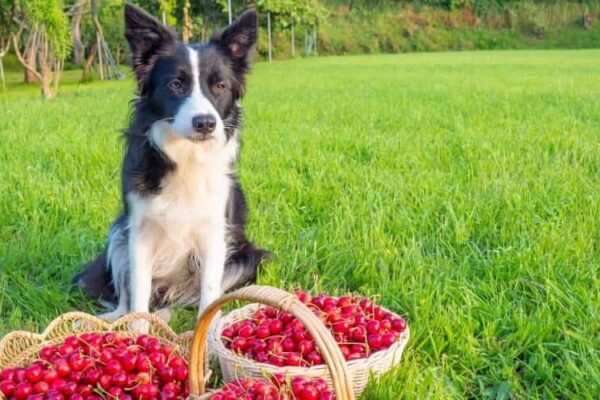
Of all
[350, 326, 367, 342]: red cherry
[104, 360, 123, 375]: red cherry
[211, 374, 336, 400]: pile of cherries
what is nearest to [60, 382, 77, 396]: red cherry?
[104, 360, 123, 375]: red cherry

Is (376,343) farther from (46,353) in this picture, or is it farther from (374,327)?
(46,353)

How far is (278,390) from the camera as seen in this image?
1628mm

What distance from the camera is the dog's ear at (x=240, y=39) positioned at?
2.84 metres

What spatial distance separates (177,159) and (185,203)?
0.62 feet

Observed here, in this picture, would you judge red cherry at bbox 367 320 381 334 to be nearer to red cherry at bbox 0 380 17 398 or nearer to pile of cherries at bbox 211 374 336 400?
pile of cherries at bbox 211 374 336 400

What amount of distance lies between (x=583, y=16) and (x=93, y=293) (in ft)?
149

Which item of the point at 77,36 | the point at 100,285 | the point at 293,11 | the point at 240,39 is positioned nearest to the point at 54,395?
the point at 100,285

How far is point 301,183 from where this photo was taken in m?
4.31

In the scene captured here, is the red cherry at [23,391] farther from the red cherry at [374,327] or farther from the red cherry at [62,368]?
the red cherry at [374,327]

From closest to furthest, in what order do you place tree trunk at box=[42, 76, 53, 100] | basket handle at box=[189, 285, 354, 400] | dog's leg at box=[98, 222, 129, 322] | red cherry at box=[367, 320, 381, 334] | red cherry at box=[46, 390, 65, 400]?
basket handle at box=[189, 285, 354, 400] → red cherry at box=[46, 390, 65, 400] → red cherry at box=[367, 320, 381, 334] → dog's leg at box=[98, 222, 129, 322] → tree trunk at box=[42, 76, 53, 100]

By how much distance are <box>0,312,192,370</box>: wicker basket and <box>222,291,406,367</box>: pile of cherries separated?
0.21 metres

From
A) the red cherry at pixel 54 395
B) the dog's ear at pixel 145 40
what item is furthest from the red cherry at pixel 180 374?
the dog's ear at pixel 145 40

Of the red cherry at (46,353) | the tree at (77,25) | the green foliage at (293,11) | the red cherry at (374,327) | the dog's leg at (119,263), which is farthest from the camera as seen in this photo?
the green foliage at (293,11)

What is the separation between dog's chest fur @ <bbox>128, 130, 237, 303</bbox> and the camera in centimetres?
275
